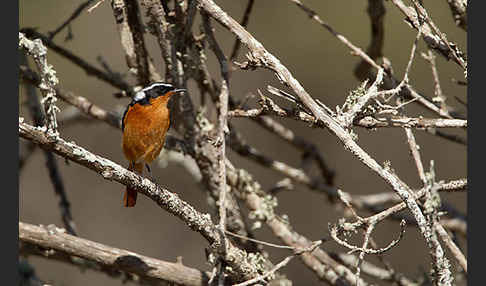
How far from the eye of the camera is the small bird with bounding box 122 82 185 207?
3836 millimetres

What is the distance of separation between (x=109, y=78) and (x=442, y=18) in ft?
14.3

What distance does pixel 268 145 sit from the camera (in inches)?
317

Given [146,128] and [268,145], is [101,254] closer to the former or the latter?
[146,128]

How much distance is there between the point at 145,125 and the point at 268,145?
167 inches

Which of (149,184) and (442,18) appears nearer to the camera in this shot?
(149,184)

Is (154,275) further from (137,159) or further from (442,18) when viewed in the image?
(442,18)

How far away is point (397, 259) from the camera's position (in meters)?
7.77

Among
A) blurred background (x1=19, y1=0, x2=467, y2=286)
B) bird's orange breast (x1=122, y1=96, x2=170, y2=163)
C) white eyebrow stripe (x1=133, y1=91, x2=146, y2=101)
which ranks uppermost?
blurred background (x1=19, y1=0, x2=467, y2=286)

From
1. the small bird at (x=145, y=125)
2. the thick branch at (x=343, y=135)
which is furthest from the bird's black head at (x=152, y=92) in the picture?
the thick branch at (x=343, y=135)

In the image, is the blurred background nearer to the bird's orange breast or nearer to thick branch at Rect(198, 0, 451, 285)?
the bird's orange breast

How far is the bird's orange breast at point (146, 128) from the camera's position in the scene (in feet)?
12.6

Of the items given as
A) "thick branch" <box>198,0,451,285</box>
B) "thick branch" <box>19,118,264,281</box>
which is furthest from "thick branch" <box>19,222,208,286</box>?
"thick branch" <box>198,0,451,285</box>

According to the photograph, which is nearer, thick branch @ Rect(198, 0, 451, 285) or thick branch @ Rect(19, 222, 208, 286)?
thick branch @ Rect(198, 0, 451, 285)

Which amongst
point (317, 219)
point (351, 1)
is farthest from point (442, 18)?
point (317, 219)
